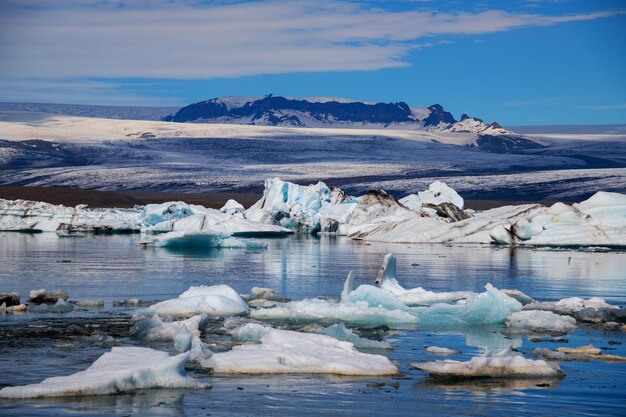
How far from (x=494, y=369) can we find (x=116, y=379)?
3203 millimetres

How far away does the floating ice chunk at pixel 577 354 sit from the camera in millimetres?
9062

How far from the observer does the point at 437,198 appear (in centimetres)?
3753

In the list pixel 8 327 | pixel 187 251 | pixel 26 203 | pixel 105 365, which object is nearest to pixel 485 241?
pixel 187 251

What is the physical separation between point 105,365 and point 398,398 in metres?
2.47

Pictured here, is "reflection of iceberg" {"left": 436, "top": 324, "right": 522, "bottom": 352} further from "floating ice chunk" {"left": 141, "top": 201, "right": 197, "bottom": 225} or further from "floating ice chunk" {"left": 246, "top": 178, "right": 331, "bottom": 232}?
"floating ice chunk" {"left": 246, "top": 178, "right": 331, "bottom": 232}

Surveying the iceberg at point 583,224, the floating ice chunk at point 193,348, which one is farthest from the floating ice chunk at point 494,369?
the iceberg at point 583,224

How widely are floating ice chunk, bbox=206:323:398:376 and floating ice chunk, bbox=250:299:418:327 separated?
2.36 meters

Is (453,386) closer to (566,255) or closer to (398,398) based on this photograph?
(398,398)

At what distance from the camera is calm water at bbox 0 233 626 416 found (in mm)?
6980

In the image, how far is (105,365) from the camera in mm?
7883

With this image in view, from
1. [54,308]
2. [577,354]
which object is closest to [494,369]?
[577,354]

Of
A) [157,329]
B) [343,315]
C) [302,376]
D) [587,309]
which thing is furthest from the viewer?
[587,309]

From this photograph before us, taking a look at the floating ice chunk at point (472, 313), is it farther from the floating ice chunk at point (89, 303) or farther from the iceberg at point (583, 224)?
the iceberg at point (583, 224)

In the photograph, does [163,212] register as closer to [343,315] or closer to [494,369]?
[343,315]
